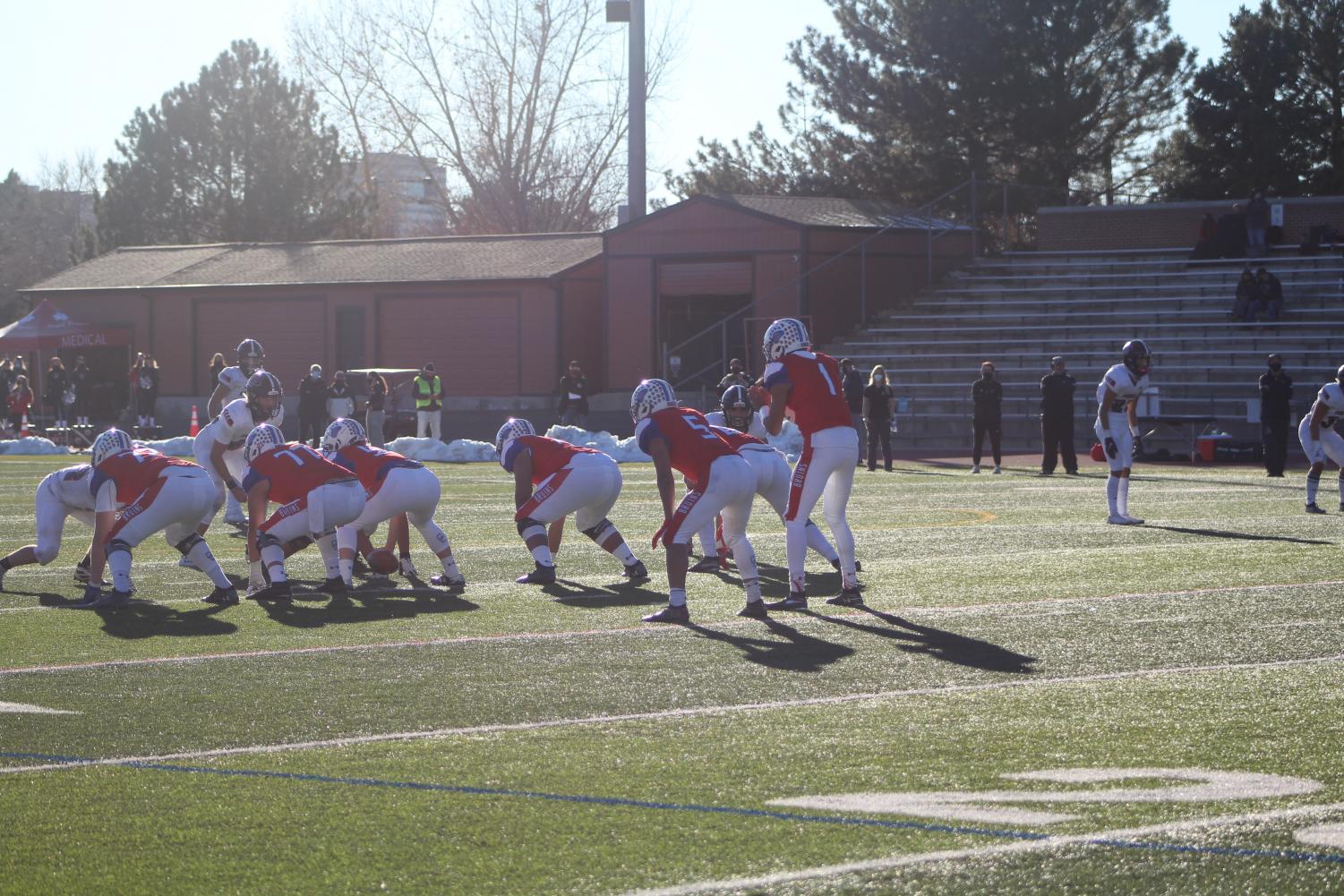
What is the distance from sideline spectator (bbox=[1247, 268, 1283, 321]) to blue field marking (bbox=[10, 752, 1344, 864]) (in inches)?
1218

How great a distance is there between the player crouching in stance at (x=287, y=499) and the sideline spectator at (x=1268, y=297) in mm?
26958

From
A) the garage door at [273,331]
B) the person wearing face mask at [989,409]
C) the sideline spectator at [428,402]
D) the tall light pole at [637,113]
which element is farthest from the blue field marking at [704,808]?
the garage door at [273,331]

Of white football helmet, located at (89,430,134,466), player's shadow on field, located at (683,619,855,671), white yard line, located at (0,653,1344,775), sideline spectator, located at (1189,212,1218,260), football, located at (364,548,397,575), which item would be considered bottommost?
white yard line, located at (0,653,1344,775)

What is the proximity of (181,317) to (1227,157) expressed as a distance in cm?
2866

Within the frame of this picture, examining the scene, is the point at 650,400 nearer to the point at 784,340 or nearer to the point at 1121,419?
the point at 784,340

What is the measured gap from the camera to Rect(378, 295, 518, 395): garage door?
41.8 meters

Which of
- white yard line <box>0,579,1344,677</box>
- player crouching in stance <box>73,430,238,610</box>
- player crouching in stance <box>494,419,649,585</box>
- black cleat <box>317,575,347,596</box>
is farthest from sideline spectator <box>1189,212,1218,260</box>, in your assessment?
player crouching in stance <box>73,430,238,610</box>

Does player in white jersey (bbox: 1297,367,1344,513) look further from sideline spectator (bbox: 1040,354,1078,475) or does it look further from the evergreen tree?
the evergreen tree

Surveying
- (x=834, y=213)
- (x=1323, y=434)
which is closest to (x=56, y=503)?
(x=1323, y=434)

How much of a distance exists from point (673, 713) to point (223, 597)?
186 inches

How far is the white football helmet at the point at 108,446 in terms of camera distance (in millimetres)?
11391

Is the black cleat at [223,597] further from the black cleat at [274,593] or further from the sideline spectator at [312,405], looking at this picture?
the sideline spectator at [312,405]

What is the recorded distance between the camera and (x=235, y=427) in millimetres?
14680

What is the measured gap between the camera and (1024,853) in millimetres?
5191
